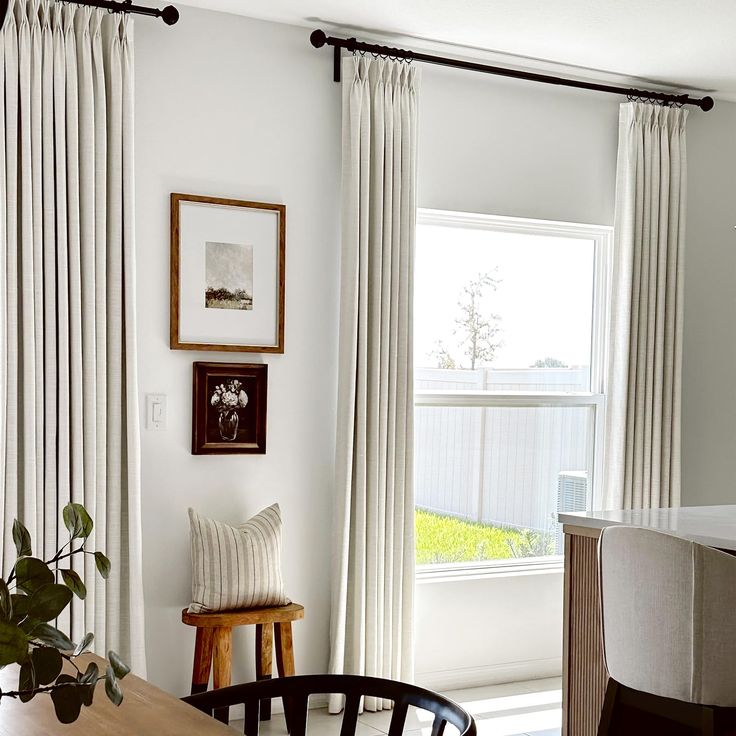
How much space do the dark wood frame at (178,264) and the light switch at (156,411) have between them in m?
0.20

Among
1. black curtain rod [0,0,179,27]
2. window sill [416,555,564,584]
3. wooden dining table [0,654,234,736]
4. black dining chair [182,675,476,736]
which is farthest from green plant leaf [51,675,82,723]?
window sill [416,555,564,584]

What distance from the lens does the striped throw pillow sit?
3.59 m

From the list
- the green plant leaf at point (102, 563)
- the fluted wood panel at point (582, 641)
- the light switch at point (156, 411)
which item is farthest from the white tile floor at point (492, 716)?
the green plant leaf at point (102, 563)

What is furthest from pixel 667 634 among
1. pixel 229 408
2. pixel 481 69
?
pixel 481 69

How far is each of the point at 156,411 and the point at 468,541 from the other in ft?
5.26

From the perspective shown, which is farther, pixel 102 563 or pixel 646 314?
pixel 646 314

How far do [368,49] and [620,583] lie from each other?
2.58 m

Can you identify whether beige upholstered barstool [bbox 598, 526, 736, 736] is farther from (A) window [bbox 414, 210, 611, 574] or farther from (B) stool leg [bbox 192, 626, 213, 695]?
(A) window [bbox 414, 210, 611, 574]

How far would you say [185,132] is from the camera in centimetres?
380

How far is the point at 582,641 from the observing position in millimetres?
2924

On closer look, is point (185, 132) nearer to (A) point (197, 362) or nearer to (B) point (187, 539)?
(A) point (197, 362)

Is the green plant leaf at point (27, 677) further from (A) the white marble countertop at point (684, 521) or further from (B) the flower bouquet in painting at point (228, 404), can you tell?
(B) the flower bouquet in painting at point (228, 404)

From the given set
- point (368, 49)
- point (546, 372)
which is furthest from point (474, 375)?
point (368, 49)

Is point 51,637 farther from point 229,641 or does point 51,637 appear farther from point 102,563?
point 229,641
